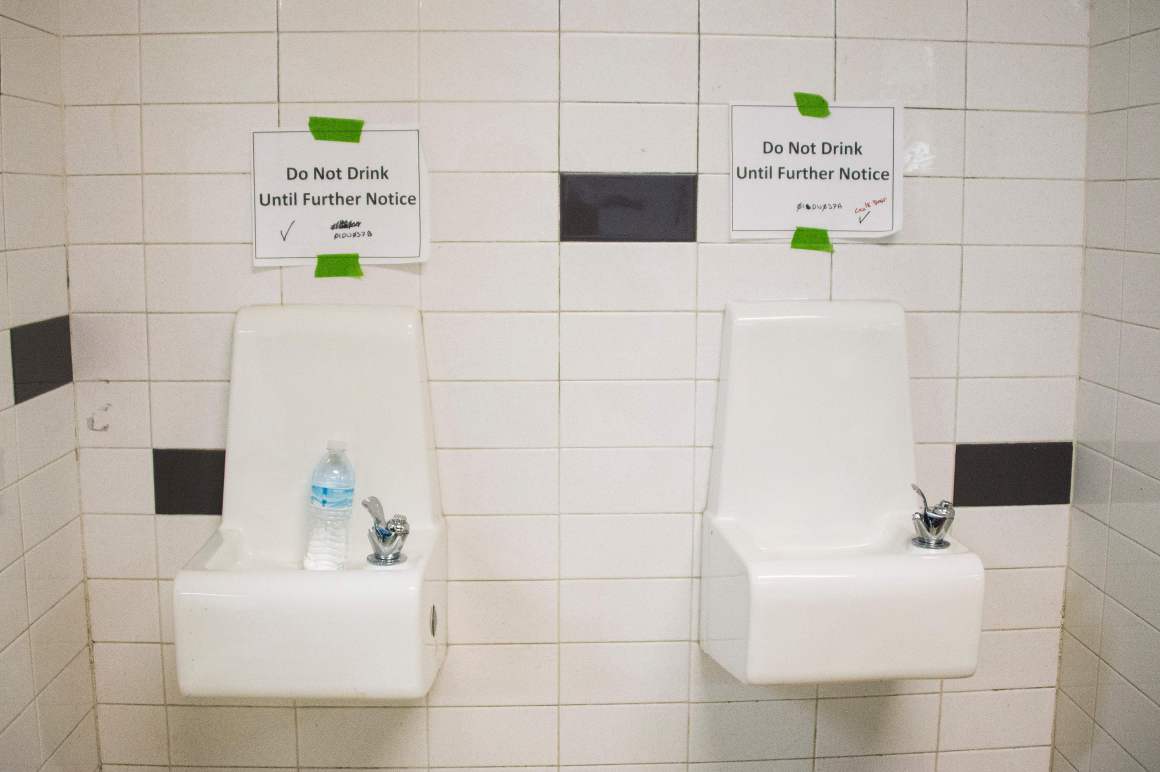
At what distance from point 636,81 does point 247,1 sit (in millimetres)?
723

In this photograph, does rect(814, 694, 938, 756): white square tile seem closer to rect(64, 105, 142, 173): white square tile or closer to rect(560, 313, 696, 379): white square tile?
rect(560, 313, 696, 379): white square tile

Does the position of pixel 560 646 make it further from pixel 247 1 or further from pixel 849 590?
pixel 247 1

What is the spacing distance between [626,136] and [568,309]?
0.34 meters

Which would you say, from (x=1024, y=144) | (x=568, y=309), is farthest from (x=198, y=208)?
(x=1024, y=144)

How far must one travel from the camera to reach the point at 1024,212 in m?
2.13

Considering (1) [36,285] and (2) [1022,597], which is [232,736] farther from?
(2) [1022,597]

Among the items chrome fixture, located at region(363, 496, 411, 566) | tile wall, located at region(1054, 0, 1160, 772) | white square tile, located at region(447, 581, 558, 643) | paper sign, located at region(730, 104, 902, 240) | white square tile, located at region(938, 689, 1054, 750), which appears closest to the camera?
chrome fixture, located at region(363, 496, 411, 566)

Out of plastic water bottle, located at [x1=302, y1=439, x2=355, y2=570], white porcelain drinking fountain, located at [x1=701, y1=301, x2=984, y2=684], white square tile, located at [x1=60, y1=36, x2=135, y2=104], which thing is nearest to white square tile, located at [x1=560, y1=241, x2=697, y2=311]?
white porcelain drinking fountain, located at [x1=701, y1=301, x2=984, y2=684]

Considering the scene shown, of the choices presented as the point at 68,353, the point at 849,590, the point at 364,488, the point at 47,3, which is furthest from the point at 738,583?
the point at 47,3

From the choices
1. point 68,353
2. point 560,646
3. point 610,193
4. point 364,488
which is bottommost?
point 560,646

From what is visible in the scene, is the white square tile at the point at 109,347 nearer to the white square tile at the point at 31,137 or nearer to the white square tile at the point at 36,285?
the white square tile at the point at 36,285

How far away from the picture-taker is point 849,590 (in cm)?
177

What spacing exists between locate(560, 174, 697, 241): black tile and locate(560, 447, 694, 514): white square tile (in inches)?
16.3

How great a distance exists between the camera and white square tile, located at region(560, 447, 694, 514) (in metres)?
2.12
